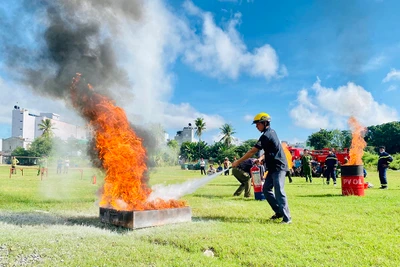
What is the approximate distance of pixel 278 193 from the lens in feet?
24.0

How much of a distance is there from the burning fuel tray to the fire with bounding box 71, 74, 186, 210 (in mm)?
305

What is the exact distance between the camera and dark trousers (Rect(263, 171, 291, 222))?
7176 mm

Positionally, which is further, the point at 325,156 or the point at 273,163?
the point at 325,156

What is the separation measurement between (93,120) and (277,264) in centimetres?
573

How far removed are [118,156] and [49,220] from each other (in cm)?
224

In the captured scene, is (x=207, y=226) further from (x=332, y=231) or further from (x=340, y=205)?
(x=340, y=205)

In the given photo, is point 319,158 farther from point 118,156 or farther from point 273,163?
point 118,156

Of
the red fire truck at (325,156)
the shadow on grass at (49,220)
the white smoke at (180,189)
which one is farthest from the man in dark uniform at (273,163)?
the red fire truck at (325,156)

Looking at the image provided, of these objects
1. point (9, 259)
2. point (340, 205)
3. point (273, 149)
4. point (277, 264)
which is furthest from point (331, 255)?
point (340, 205)

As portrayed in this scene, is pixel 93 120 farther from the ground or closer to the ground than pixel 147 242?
farther from the ground

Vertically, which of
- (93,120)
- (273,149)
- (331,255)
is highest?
(93,120)

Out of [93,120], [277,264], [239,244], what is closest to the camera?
[277,264]

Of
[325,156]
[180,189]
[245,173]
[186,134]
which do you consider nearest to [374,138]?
[186,134]

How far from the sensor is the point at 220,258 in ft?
15.3
